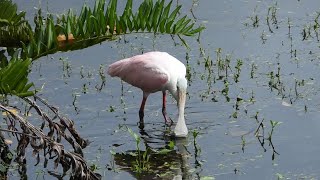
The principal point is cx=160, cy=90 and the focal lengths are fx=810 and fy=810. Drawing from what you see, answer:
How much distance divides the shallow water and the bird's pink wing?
0.35 metres

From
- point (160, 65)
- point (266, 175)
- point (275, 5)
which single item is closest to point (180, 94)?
point (160, 65)

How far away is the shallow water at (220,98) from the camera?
23.5 ft

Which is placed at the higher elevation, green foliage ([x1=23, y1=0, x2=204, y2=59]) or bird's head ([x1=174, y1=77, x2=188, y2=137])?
green foliage ([x1=23, y1=0, x2=204, y2=59])

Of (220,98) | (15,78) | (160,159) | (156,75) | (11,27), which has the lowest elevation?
(160,159)

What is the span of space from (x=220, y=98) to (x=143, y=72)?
1030mm

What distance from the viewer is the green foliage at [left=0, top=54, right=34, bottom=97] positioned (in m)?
5.64

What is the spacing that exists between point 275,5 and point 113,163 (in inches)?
247

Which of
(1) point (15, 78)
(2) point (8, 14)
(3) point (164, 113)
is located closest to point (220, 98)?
(3) point (164, 113)

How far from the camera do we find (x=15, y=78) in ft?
18.7

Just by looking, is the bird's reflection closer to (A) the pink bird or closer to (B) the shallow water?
(B) the shallow water

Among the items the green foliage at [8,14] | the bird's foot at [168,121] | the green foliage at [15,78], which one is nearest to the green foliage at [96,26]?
the green foliage at [8,14]

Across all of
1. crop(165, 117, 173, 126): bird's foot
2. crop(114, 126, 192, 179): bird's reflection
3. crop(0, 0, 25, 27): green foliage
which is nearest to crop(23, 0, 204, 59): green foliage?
crop(0, 0, 25, 27): green foliage

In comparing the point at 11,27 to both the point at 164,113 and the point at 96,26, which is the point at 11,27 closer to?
the point at 96,26

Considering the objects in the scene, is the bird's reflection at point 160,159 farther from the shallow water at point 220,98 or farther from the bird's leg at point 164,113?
the bird's leg at point 164,113
